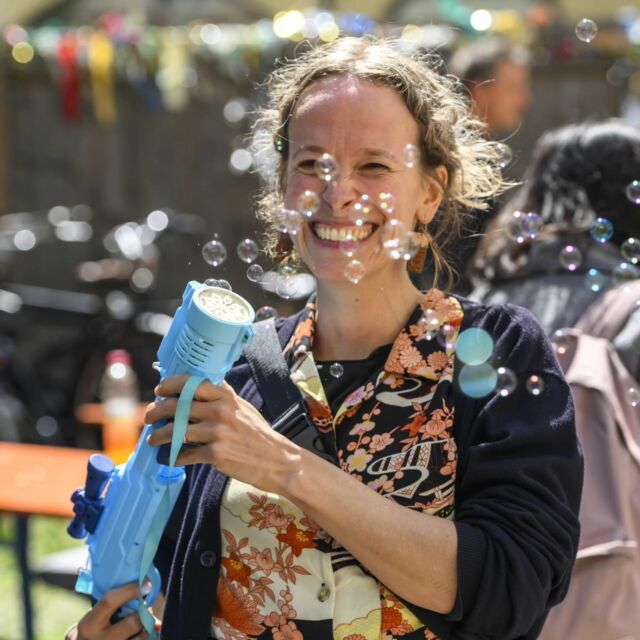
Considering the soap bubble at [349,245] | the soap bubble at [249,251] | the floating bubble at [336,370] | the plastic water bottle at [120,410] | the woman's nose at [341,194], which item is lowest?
the plastic water bottle at [120,410]

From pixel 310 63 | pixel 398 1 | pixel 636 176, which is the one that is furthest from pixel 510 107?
pixel 398 1

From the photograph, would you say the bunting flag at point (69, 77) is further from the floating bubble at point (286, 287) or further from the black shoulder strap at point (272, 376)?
the black shoulder strap at point (272, 376)

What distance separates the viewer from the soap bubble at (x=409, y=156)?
1590 millimetres

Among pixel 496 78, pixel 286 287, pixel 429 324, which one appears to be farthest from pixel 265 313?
pixel 496 78

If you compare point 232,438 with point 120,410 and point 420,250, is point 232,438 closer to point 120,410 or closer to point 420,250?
point 420,250

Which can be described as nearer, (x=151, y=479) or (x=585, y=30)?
(x=151, y=479)

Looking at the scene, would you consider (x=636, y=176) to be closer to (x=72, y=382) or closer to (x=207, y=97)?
(x=72, y=382)

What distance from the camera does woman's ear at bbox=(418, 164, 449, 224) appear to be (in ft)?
5.54

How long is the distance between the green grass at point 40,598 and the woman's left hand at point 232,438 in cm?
256

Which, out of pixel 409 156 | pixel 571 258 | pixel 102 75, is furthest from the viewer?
pixel 102 75

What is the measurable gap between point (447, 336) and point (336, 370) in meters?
0.17

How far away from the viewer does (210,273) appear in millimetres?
1754

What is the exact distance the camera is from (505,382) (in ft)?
4.79

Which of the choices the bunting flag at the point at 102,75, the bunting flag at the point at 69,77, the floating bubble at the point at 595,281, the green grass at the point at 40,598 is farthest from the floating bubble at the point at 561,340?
the bunting flag at the point at 69,77
